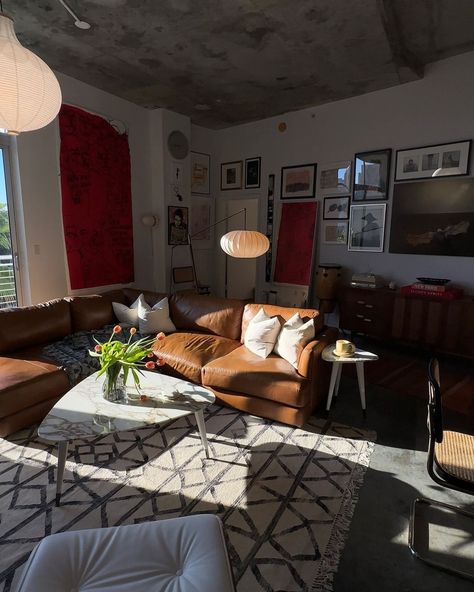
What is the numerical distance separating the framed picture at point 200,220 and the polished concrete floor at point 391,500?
146 inches

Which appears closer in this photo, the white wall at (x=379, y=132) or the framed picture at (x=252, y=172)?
the white wall at (x=379, y=132)

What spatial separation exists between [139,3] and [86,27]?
0.60 meters

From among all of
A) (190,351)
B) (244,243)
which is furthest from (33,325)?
(244,243)

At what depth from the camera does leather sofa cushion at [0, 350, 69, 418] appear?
240 centimetres

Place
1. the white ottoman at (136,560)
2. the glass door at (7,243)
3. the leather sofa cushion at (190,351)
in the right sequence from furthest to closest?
1. the glass door at (7,243)
2. the leather sofa cushion at (190,351)
3. the white ottoman at (136,560)

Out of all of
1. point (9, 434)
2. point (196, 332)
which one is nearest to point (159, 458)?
point (9, 434)

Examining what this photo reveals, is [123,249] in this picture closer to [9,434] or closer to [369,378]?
[9,434]

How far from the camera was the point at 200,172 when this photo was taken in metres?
5.89

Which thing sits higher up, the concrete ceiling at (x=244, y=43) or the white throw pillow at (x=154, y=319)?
the concrete ceiling at (x=244, y=43)

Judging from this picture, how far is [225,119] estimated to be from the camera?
549 cm

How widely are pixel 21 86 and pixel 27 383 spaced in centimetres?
185

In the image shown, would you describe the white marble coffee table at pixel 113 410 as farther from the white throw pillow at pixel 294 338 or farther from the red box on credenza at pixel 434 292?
the red box on credenza at pixel 434 292

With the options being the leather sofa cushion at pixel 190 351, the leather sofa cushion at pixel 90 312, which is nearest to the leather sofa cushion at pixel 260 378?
the leather sofa cushion at pixel 190 351

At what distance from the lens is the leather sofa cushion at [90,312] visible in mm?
3643
